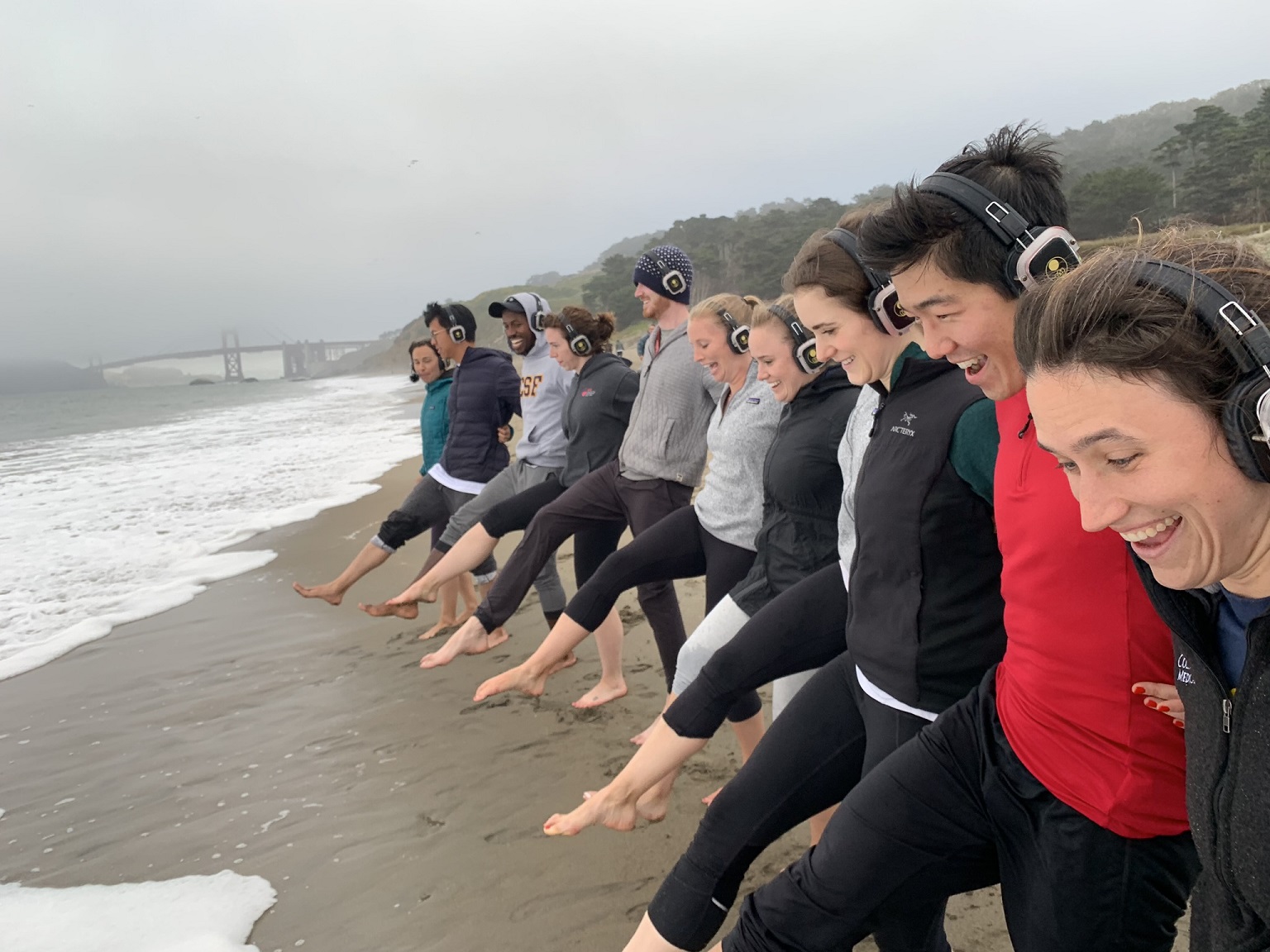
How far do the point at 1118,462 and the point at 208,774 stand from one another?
422cm

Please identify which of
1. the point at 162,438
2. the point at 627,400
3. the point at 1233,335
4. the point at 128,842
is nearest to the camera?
the point at 1233,335

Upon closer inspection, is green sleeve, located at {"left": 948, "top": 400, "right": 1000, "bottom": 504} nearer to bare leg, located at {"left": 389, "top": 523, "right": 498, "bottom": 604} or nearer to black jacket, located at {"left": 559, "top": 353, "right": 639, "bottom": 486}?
black jacket, located at {"left": 559, "top": 353, "right": 639, "bottom": 486}

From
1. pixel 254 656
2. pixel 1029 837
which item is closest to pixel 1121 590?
pixel 1029 837

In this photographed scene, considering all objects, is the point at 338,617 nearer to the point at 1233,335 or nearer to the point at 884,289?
the point at 884,289

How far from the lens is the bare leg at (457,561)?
4586 mm

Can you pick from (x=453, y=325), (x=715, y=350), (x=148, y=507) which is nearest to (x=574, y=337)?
(x=453, y=325)

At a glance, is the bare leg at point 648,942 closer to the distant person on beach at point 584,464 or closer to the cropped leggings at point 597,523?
the cropped leggings at point 597,523

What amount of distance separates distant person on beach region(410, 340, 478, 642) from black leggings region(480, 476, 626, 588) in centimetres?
121

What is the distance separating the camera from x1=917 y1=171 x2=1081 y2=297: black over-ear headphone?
1.56m

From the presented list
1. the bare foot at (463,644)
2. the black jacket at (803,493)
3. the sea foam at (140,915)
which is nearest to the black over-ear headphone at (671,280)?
the black jacket at (803,493)

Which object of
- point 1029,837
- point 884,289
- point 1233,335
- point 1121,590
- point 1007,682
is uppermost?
point 884,289

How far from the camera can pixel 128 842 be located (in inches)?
140

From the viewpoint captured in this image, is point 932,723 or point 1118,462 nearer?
point 1118,462

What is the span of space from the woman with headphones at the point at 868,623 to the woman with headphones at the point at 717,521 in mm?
803
